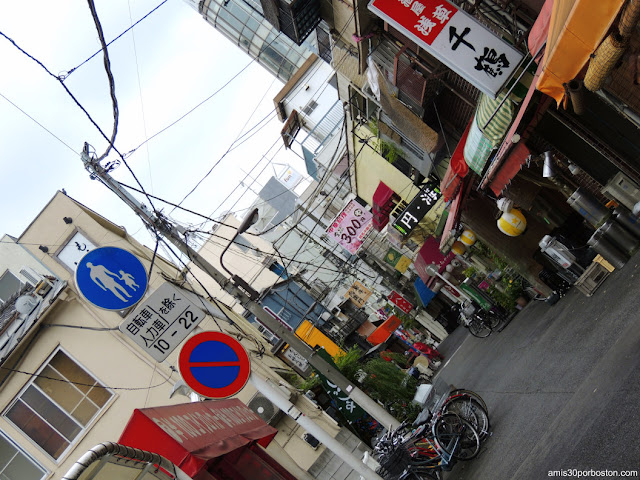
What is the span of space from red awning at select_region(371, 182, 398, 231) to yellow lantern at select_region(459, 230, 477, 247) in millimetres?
5155

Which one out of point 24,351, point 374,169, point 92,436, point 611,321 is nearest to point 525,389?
point 611,321

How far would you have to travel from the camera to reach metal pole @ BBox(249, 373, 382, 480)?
36.0 feet

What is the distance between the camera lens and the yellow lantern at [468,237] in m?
21.1

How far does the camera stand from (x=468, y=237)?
2122cm

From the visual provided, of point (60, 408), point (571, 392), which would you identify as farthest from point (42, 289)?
point (571, 392)

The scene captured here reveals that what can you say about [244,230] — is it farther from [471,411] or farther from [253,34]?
[253,34]

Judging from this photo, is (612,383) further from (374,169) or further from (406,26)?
(374,169)

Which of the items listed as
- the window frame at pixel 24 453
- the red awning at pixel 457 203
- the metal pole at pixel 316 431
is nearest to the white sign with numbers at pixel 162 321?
the metal pole at pixel 316 431

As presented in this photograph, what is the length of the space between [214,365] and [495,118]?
26.4 ft

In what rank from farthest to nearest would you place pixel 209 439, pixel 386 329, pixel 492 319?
pixel 386 329
pixel 492 319
pixel 209 439

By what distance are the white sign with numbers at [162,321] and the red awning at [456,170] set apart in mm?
8398

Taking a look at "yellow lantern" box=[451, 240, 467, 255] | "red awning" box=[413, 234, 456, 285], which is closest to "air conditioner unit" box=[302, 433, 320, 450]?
"yellow lantern" box=[451, 240, 467, 255]

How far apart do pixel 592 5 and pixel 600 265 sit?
901cm

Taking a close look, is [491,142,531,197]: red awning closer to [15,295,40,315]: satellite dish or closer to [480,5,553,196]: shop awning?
[480,5,553,196]: shop awning
